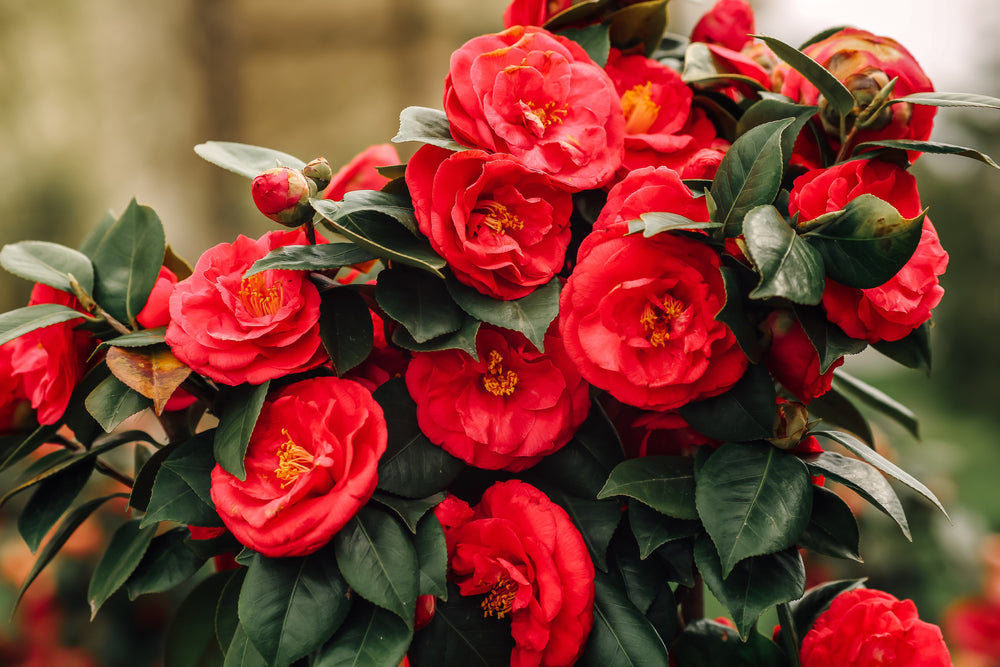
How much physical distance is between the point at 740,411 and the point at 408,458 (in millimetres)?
186

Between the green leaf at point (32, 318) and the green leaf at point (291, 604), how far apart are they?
7.1 inches

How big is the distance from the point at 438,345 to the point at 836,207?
23 centimetres

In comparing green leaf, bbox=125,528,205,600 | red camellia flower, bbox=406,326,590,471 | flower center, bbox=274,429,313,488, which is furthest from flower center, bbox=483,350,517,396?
green leaf, bbox=125,528,205,600

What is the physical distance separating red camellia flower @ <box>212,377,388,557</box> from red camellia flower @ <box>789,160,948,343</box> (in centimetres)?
25

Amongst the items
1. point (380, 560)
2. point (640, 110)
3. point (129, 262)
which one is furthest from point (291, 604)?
point (640, 110)

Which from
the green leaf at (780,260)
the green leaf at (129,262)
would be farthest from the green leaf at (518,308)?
the green leaf at (129,262)

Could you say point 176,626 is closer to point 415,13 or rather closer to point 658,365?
point 658,365

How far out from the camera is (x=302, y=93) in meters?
4.05

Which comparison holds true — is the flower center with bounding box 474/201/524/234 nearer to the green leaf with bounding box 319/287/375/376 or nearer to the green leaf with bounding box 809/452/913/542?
the green leaf with bounding box 319/287/375/376

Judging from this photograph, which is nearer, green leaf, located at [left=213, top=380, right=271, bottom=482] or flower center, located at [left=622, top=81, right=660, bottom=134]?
green leaf, located at [left=213, top=380, right=271, bottom=482]

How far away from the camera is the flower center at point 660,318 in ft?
1.40

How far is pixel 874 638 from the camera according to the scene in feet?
1.58

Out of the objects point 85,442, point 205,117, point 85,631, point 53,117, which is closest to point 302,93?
point 205,117

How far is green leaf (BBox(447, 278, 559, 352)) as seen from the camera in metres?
0.41
